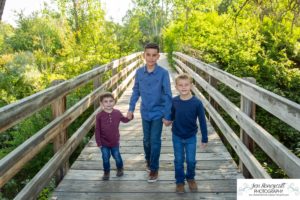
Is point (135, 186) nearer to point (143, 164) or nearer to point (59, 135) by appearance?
point (143, 164)

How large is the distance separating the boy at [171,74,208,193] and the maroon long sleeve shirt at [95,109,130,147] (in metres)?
0.70

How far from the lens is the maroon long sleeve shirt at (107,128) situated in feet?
13.9

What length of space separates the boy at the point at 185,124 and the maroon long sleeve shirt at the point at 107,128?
27.4 inches

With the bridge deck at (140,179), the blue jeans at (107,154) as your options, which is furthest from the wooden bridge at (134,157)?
the blue jeans at (107,154)

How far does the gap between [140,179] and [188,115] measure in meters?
1.01

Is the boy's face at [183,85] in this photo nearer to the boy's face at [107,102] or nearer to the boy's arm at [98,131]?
the boy's face at [107,102]

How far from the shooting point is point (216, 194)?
389 centimetres

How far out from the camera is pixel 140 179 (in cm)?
433

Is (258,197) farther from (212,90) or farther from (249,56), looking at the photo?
(249,56)

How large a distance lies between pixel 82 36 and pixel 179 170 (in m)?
9.92

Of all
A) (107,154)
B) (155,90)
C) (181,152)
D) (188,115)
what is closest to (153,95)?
(155,90)

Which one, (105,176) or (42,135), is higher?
(42,135)

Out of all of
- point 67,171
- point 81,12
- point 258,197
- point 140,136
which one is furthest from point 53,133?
point 81,12

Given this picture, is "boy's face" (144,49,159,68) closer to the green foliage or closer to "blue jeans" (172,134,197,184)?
"blue jeans" (172,134,197,184)
